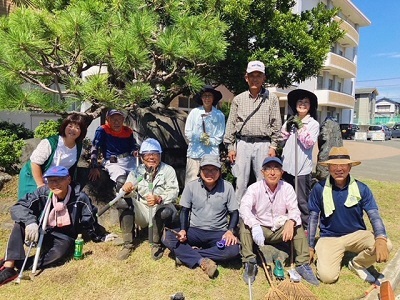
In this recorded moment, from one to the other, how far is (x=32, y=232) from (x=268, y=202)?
2.22m

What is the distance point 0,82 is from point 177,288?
267 centimetres

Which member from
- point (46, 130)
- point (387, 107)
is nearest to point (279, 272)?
point (46, 130)

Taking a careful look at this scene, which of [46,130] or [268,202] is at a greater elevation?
[46,130]

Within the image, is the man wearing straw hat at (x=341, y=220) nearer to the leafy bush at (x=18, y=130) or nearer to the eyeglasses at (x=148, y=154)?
the eyeglasses at (x=148, y=154)

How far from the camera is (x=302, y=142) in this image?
13.6 feet

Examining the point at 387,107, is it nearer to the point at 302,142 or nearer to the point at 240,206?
the point at 302,142

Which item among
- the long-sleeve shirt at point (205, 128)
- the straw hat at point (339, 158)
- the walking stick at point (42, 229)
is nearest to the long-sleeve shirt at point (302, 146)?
the straw hat at point (339, 158)

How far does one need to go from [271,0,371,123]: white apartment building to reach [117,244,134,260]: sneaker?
803 inches

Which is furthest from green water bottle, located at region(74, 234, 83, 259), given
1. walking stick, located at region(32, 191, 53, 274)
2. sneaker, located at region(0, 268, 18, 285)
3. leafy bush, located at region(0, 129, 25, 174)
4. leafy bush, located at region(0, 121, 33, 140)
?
leafy bush, located at region(0, 121, 33, 140)

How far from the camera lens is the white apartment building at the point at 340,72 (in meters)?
26.2

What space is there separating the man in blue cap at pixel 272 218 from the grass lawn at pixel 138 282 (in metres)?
0.20

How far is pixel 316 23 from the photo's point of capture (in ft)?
20.2

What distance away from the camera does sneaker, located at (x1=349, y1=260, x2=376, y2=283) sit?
11.5 feet

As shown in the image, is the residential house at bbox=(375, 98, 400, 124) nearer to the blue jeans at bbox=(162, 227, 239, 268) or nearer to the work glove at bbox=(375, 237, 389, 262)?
the work glove at bbox=(375, 237, 389, 262)
